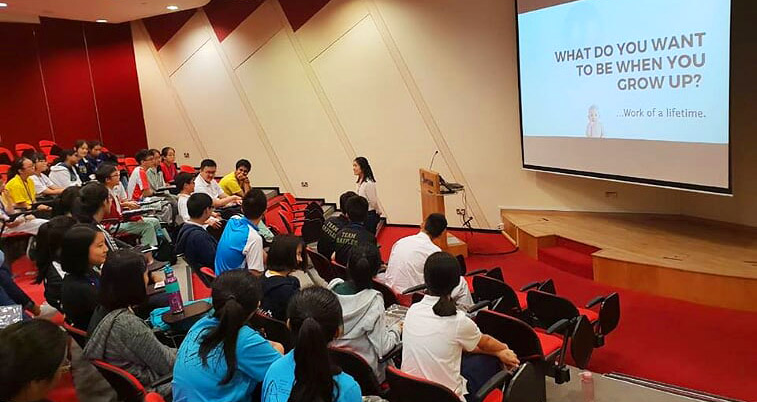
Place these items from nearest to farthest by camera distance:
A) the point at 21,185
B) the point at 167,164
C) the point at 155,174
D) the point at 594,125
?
1. the point at 594,125
2. the point at 21,185
3. the point at 155,174
4. the point at 167,164

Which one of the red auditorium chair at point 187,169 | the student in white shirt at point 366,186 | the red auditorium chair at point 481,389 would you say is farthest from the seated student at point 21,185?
the red auditorium chair at point 481,389

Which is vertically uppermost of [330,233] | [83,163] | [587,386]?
[83,163]

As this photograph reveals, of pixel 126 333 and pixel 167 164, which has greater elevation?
pixel 167 164

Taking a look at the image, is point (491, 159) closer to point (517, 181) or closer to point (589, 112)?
point (517, 181)

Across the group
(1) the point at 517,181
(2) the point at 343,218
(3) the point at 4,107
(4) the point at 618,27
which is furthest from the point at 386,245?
(3) the point at 4,107

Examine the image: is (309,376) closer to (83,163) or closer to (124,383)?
(124,383)

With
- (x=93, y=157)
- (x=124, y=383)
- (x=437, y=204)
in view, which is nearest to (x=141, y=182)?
(x=93, y=157)

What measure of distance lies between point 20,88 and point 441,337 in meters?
10.8

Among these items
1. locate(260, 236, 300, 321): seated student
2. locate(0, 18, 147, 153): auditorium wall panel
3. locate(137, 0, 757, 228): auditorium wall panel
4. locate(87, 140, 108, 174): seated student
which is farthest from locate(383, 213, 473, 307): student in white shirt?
locate(0, 18, 147, 153): auditorium wall panel

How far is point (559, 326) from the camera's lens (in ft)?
11.2

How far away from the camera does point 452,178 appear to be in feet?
26.9

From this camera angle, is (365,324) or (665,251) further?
(665,251)

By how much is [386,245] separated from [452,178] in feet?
4.50

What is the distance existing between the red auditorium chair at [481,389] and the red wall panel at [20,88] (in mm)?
10582
